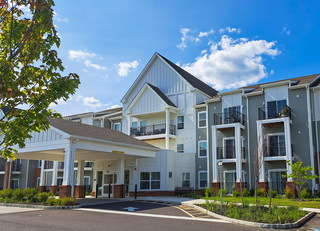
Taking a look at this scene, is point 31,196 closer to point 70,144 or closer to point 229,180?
point 70,144

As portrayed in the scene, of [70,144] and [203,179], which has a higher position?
[70,144]

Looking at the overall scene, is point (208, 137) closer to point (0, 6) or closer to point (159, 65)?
point (159, 65)

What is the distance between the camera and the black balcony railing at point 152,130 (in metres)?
32.9

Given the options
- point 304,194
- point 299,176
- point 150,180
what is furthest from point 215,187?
point 304,194

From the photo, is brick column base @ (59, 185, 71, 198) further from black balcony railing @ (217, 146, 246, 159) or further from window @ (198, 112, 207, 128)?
window @ (198, 112, 207, 128)

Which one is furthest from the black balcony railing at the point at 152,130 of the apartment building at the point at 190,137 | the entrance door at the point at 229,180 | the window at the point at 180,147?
the entrance door at the point at 229,180

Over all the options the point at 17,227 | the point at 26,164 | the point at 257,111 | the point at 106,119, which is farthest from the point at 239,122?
the point at 26,164

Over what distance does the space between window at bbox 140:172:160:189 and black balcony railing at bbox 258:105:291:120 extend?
35.2ft

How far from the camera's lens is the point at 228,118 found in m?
28.6

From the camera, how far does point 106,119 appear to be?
38.8 m

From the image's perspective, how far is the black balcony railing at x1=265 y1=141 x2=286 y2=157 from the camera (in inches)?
1021

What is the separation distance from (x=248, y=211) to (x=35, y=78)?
1210cm

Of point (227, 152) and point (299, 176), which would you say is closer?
point (299, 176)

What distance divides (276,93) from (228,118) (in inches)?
184
